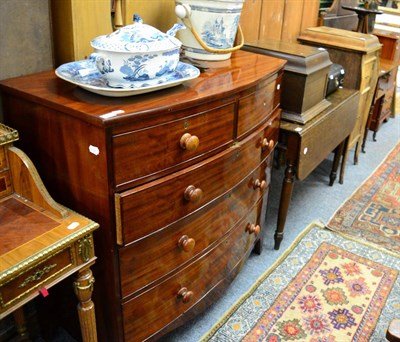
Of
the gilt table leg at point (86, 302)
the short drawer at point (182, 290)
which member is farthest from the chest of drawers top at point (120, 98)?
the short drawer at point (182, 290)

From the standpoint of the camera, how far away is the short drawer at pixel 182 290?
1376 mm

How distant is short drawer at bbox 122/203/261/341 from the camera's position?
138cm

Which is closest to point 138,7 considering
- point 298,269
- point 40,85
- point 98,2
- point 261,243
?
point 98,2

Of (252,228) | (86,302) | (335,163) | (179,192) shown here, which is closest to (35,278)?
(86,302)

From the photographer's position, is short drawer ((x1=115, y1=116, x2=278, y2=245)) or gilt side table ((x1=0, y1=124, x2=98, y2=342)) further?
short drawer ((x1=115, y1=116, x2=278, y2=245))

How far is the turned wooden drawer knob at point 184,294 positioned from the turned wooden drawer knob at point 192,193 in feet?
1.21

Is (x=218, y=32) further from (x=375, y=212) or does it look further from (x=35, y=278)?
(x=375, y=212)

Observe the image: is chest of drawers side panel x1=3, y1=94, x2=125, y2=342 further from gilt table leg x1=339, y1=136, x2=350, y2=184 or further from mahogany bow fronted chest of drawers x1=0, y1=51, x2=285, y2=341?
gilt table leg x1=339, y1=136, x2=350, y2=184

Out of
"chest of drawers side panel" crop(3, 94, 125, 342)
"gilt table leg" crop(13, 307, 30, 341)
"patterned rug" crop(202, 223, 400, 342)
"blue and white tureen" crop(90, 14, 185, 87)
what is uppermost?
"blue and white tureen" crop(90, 14, 185, 87)

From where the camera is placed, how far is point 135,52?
1.11m

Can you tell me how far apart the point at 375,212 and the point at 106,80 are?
218cm

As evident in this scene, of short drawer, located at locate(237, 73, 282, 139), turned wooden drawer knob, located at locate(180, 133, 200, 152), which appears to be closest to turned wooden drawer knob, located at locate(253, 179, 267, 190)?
short drawer, located at locate(237, 73, 282, 139)

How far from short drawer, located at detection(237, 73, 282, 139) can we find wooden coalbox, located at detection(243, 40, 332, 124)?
299 millimetres

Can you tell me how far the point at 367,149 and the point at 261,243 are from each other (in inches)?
78.2
